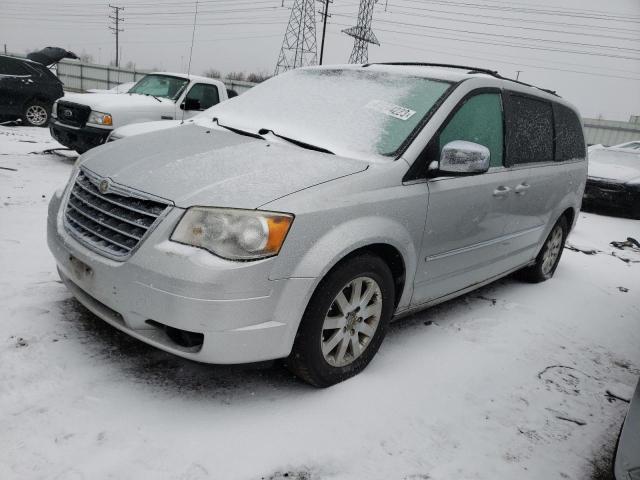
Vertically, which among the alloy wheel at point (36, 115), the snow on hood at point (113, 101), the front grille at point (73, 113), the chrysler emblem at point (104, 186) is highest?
the chrysler emblem at point (104, 186)

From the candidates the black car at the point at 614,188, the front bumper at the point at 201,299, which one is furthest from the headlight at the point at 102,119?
the black car at the point at 614,188

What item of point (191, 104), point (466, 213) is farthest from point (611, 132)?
point (466, 213)

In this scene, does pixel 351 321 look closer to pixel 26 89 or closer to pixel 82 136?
pixel 82 136

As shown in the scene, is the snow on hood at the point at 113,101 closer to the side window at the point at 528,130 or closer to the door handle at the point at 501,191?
the side window at the point at 528,130

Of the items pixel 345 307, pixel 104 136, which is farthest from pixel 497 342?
pixel 104 136

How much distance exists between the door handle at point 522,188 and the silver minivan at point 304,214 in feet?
0.06

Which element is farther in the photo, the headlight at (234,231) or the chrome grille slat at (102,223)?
the chrome grille slat at (102,223)

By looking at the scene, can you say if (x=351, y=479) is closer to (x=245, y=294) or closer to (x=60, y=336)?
(x=245, y=294)

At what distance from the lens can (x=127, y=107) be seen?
754 cm

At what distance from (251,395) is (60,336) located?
112 cm

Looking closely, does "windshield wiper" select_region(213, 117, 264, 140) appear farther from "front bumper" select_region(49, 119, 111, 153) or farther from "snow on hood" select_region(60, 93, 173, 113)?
"snow on hood" select_region(60, 93, 173, 113)

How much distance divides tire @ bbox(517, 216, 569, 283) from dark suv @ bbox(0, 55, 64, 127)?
10.4 meters

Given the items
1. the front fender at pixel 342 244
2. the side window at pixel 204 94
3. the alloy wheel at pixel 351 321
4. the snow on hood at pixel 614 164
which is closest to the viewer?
the front fender at pixel 342 244

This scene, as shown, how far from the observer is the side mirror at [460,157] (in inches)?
106
